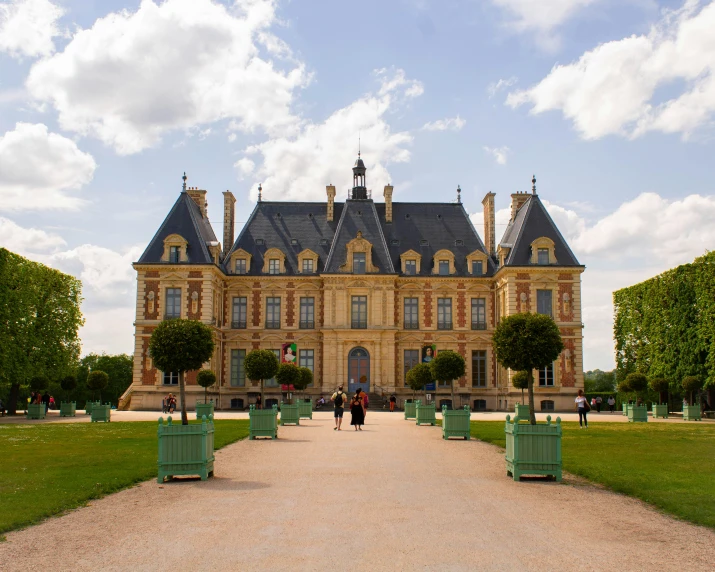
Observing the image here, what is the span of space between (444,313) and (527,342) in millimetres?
24932

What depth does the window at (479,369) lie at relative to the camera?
4450 centimetres

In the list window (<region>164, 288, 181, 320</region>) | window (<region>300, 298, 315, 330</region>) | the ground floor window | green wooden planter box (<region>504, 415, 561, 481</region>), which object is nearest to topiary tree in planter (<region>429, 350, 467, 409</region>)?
window (<region>300, 298, 315, 330</region>)

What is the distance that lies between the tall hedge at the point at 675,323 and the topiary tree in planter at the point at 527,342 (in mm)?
18680

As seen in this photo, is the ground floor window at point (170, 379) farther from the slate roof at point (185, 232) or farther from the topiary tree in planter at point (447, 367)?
the topiary tree in planter at point (447, 367)

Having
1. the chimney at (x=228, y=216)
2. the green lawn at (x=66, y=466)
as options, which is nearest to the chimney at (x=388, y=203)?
the chimney at (x=228, y=216)

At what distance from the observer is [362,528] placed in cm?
835

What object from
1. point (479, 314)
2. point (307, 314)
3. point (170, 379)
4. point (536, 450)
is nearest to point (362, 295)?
point (307, 314)

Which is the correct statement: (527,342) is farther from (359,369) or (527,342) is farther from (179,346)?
(359,369)

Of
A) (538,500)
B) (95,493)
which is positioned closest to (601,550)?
(538,500)

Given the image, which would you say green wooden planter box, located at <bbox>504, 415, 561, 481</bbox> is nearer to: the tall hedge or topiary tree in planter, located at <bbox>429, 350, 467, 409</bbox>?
topiary tree in planter, located at <bbox>429, 350, 467, 409</bbox>

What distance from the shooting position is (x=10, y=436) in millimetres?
21016

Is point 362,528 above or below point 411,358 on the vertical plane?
below

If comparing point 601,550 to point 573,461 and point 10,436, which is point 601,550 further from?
point 10,436

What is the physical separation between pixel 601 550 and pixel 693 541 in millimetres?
1154
